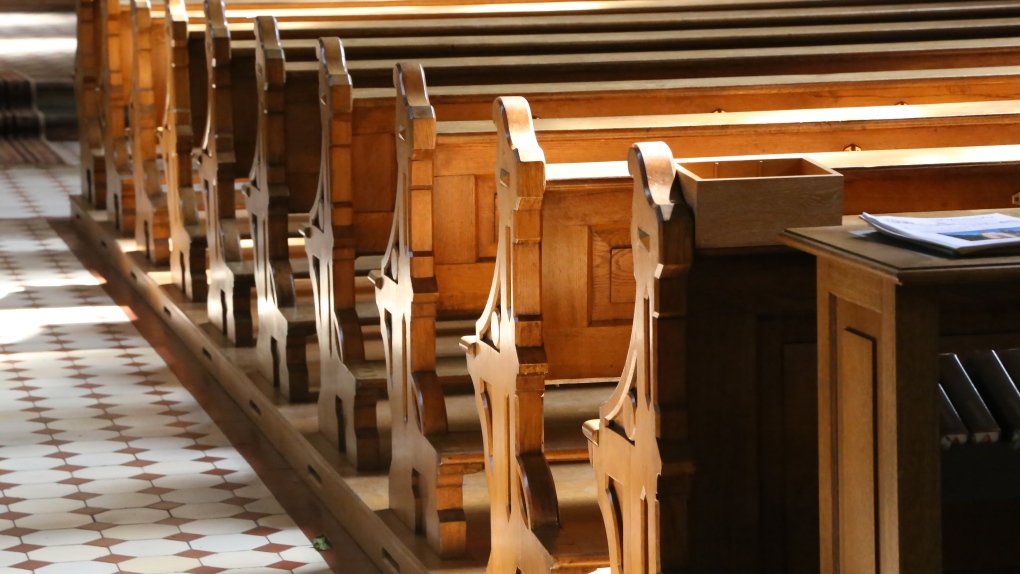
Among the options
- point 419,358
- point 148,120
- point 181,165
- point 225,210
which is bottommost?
point 419,358

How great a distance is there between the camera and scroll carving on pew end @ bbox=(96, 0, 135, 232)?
7.59 metres

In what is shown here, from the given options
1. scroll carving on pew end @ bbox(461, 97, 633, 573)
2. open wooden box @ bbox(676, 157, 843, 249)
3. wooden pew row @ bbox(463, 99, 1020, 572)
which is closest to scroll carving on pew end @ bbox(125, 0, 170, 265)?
scroll carving on pew end @ bbox(461, 97, 633, 573)

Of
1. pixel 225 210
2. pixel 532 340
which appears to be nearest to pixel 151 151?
pixel 225 210

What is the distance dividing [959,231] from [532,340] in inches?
47.2

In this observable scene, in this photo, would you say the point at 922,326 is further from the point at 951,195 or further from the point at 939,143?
the point at 939,143

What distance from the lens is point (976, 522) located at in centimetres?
249

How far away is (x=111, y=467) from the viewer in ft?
15.3

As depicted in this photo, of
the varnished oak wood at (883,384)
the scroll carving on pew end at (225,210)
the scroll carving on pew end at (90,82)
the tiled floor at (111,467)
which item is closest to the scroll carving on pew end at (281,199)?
the tiled floor at (111,467)

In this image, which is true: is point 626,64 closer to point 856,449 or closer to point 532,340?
point 532,340

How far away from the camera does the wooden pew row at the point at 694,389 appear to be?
2.25 metres

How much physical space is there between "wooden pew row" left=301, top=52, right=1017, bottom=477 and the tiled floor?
431mm

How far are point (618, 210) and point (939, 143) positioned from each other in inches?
42.2

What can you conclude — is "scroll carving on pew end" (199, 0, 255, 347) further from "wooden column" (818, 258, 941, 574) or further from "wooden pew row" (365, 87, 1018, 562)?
"wooden column" (818, 258, 941, 574)

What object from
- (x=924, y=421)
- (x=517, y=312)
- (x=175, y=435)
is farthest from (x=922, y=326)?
(x=175, y=435)
